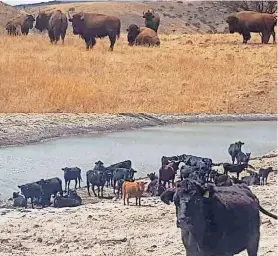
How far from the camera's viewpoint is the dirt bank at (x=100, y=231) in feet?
26.8

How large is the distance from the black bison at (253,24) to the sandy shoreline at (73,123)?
1645 centimetres

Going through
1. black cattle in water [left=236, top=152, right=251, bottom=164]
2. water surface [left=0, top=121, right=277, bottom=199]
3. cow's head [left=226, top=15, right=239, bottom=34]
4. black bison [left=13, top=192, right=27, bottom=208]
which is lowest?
water surface [left=0, top=121, right=277, bottom=199]

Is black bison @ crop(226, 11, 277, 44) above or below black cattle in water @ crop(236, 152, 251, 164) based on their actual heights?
above

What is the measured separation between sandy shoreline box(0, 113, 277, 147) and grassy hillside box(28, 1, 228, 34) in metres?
43.1

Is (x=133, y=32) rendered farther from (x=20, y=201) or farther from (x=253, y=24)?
(x=20, y=201)

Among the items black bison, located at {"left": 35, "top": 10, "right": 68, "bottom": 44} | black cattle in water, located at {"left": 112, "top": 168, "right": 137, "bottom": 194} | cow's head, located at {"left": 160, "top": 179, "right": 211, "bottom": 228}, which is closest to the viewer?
cow's head, located at {"left": 160, "top": 179, "right": 211, "bottom": 228}

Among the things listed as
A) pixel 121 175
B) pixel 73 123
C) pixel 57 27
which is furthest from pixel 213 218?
pixel 57 27

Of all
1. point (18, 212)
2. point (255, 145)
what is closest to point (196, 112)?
point (255, 145)

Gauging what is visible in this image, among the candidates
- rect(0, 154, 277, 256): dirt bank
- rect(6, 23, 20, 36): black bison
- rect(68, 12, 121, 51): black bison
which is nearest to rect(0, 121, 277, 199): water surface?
rect(0, 154, 277, 256): dirt bank

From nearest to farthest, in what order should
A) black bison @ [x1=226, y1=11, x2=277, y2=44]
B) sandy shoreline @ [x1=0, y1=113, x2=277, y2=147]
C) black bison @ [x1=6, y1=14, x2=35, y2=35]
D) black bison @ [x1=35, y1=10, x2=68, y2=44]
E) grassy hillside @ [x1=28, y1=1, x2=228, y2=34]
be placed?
sandy shoreline @ [x1=0, y1=113, x2=277, y2=147]
black bison @ [x1=35, y1=10, x2=68, y2=44]
black bison @ [x1=226, y1=11, x2=277, y2=44]
black bison @ [x1=6, y1=14, x2=35, y2=35]
grassy hillside @ [x1=28, y1=1, x2=228, y2=34]

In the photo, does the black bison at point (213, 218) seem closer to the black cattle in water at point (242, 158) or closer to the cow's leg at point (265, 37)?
the black cattle in water at point (242, 158)

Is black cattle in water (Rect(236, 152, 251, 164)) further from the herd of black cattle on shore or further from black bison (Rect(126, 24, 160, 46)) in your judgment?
black bison (Rect(126, 24, 160, 46))

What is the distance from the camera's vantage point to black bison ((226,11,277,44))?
3834 cm

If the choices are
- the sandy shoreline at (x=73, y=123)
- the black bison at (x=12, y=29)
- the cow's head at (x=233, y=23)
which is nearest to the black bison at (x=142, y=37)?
the cow's head at (x=233, y=23)
